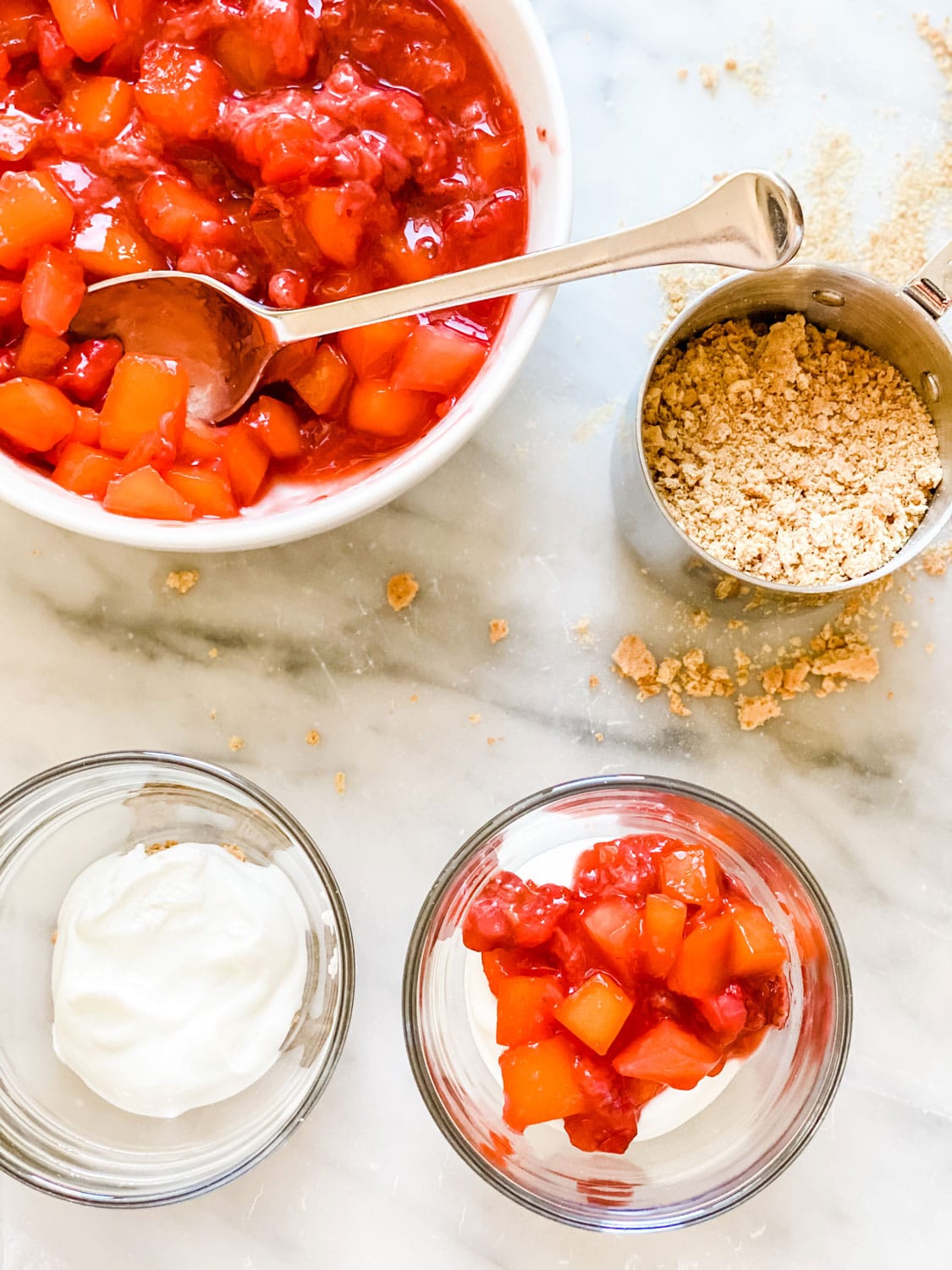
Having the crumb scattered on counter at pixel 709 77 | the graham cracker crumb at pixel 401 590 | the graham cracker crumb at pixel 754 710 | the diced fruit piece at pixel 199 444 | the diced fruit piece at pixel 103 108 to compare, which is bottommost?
the graham cracker crumb at pixel 754 710

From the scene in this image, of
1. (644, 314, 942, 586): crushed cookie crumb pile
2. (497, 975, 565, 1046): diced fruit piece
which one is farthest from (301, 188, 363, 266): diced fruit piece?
(497, 975, 565, 1046): diced fruit piece

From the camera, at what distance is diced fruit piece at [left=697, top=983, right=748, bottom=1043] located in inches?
54.2

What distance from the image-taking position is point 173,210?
1.31 meters

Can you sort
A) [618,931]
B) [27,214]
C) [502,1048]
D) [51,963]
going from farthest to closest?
[51,963], [502,1048], [618,931], [27,214]

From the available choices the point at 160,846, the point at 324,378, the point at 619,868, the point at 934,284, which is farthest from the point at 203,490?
the point at 934,284

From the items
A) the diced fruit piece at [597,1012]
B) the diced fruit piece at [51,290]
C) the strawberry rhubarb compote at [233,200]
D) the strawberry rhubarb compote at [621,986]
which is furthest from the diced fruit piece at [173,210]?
the diced fruit piece at [597,1012]

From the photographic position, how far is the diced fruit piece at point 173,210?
1313 millimetres

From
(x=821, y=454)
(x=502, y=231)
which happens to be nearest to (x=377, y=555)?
(x=502, y=231)

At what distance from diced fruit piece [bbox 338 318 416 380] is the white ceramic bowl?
4.1 inches

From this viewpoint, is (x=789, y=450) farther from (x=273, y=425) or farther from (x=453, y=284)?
(x=273, y=425)

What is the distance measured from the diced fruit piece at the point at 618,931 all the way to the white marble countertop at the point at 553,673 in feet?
0.98

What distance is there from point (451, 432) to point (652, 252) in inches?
11.9

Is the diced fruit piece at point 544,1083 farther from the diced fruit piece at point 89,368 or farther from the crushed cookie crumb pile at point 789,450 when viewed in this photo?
the diced fruit piece at point 89,368

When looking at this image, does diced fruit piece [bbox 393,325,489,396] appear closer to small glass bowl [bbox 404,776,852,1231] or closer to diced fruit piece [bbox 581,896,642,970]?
small glass bowl [bbox 404,776,852,1231]
